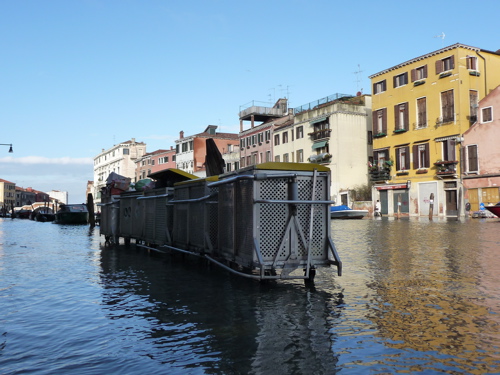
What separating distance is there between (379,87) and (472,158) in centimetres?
1391

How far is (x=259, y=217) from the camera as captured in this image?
7383mm

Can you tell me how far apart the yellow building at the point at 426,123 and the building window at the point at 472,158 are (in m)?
0.86

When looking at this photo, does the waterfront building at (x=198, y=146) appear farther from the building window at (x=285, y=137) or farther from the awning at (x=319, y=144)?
the awning at (x=319, y=144)

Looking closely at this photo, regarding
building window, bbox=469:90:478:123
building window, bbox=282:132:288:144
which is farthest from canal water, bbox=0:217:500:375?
building window, bbox=282:132:288:144

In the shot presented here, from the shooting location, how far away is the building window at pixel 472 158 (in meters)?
41.2

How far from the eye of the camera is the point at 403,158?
4841cm

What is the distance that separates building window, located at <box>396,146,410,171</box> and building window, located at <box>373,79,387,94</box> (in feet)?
21.9

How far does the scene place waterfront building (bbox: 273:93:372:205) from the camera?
54.2m

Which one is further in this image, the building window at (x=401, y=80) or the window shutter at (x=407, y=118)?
the building window at (x=401, y=80)

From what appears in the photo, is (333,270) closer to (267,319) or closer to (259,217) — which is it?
(259,217)

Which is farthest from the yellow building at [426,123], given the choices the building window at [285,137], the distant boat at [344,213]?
the building window at [285,137]

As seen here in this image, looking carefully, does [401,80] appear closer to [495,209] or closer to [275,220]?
[495,209]

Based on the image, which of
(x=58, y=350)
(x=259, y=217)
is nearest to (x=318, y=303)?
(x=259, y=217)

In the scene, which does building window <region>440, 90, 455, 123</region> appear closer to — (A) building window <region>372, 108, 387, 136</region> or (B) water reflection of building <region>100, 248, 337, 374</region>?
(A) building window <region>372, 108, 387, 136</region>
